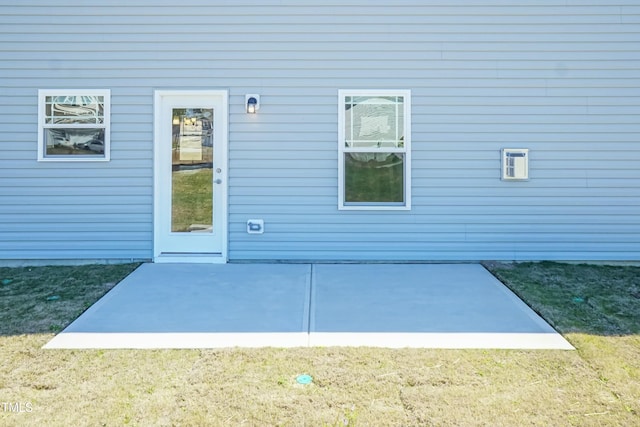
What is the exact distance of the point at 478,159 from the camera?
220 inches

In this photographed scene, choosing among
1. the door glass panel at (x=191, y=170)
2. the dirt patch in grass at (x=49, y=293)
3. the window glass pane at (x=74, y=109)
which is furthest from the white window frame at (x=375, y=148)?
the window glass pane at (x=74, y=109)

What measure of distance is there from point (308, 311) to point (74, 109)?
3.99 metres

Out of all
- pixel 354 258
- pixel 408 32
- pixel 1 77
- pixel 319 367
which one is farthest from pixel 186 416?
pixel 1 77

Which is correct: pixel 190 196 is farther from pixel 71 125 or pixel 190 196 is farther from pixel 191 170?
pixel 71 125

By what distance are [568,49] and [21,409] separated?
6.42 m

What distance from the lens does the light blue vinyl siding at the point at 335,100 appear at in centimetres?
555

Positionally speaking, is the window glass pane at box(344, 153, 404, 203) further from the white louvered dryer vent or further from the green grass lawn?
the green grass lawn

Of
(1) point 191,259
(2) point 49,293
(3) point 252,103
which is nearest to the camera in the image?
(2) point 49,293

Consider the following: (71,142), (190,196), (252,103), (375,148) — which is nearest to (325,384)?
(375,148)

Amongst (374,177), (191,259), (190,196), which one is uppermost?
(374,177)

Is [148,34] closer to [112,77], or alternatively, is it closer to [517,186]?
[112,77]

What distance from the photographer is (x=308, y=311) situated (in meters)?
3.90

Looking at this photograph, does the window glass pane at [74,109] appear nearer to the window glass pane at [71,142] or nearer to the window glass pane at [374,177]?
the window glass pane at [71,142]

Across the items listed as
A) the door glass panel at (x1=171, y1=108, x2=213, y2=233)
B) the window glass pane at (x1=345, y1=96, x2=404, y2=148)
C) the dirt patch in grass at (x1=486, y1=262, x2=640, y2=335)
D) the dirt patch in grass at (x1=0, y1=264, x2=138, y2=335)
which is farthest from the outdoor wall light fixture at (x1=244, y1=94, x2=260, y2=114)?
the dirt patch in grass at (x1=486, y1=262, x2=640, y2=335)
